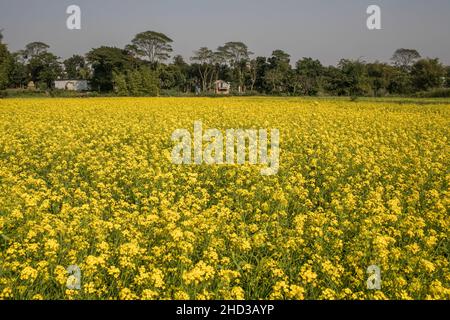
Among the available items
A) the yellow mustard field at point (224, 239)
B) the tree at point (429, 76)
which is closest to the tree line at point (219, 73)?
the tree at point (429, 76)

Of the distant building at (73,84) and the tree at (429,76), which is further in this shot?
the distant building at (73,84)

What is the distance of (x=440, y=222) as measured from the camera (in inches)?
216

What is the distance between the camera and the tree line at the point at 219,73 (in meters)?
46.7

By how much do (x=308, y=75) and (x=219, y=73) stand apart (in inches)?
857

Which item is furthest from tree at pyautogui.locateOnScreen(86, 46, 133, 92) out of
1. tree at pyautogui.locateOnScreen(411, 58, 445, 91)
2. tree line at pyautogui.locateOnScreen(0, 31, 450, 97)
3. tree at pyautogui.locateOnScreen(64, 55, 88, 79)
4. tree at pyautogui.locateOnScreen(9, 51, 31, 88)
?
tree at pyautogui.locateOnScreen(64, 55, 88, 79)

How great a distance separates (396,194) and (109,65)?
55264 mm

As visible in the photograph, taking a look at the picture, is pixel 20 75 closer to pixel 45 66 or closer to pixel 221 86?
pixel 45 66

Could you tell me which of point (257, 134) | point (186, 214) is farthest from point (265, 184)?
point (257, 134)

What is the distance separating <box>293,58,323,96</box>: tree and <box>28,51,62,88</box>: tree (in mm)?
39428

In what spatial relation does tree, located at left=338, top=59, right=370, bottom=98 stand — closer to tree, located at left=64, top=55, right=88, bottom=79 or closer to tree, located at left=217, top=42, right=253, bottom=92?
tree, located at left=217, top=42, right=253, bottom=92

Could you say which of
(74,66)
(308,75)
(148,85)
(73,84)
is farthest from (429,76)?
(74,66)

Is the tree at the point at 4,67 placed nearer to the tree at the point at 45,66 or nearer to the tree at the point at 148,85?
the tree at the point at 148,85

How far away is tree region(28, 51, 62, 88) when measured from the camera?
69.4 m

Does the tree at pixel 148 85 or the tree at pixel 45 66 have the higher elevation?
the tree at pixel 45 66
